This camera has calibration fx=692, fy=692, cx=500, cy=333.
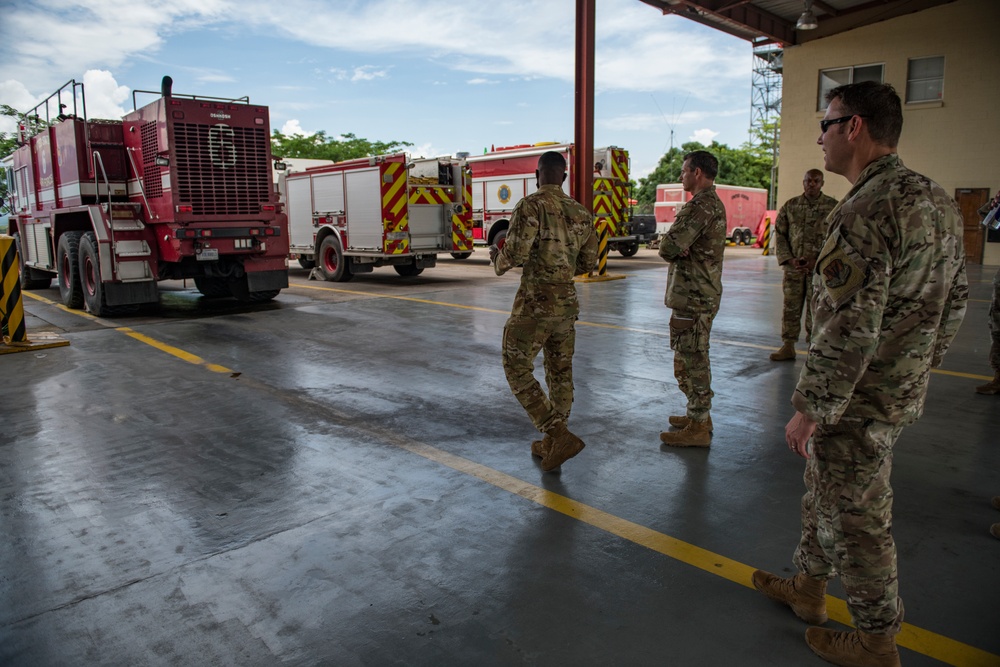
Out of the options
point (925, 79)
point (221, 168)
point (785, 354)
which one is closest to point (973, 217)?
point (925, 79)

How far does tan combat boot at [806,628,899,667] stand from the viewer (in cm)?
219

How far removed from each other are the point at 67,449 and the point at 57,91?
7912mm

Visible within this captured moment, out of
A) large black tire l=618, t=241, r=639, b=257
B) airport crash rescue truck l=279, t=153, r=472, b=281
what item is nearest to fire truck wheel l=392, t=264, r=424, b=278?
airport crash rescue truck l=279, t=153, r=472, b=281

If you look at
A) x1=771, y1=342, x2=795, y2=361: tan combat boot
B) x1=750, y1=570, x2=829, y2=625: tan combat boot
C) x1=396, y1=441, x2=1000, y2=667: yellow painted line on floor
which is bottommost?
x1=396, y1=441, x2=1000, y2=667: yellow painted line on floor

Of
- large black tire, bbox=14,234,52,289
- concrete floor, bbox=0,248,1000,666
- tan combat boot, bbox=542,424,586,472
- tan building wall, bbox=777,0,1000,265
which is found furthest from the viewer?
tan building wall, bbox=777,0,1000,265

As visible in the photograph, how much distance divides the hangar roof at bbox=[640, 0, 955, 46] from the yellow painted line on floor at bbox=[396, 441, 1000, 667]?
48.8 ft

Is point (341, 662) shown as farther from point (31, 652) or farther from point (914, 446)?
point (914, 446)

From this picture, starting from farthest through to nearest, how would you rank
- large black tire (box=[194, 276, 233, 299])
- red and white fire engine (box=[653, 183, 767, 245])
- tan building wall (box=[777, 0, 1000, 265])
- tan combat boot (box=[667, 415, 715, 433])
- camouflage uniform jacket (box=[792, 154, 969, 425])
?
red and white fire engine (box=[653, 183, 767, 245]) < tan building wall (box=[777, 0, 1000, 265]) < large black tire (box=[194, 276, 233, 299]) < tan combat boot (box=[667, 415, 715, 433]) < camouflage uniform jacket (box=[792, 154, 969, 425])

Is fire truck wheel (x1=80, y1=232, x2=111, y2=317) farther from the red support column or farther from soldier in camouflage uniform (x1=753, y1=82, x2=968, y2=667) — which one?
soldier in camouflage uniform (x1=753, y1=82, x2=968, y2=667)

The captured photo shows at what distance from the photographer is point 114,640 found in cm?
243

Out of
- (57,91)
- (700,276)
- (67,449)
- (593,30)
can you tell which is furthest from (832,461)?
(593,30)

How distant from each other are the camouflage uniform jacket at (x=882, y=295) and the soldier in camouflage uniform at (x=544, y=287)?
6.13 ft

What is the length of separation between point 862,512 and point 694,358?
7.01ft

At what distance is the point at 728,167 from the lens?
43531mm
